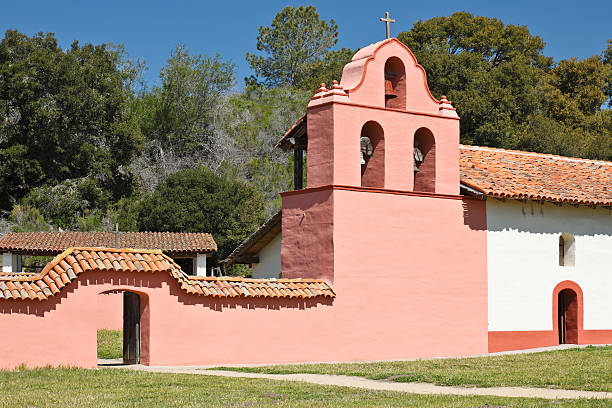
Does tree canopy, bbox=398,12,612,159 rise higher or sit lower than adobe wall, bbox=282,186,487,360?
higher

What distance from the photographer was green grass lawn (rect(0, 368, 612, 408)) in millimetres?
11359

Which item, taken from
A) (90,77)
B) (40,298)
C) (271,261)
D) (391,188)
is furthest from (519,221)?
(90,77)

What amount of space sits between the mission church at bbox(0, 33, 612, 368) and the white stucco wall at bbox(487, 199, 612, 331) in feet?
0.12

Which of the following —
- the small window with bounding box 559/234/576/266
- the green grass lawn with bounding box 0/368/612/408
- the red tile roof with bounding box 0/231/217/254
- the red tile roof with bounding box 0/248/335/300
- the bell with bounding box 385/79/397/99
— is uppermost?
the bell with bounding box 385/79/397/99

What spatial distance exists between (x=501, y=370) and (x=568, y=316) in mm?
8224

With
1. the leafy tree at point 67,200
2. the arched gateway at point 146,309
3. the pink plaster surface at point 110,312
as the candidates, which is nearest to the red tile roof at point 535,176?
the arched gateway at point 146,309

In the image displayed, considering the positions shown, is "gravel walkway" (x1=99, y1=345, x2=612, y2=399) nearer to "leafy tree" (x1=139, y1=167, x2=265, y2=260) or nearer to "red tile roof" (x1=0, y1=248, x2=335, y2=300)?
"red tile roof" (x1=0, y1=248, x2=335, y2=300)

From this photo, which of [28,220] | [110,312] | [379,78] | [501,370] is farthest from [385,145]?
[28,220]

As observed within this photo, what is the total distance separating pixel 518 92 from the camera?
1998 inches

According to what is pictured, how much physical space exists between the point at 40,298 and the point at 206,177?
25844 millimetres

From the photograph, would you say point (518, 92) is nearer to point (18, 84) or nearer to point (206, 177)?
point (206, 177)

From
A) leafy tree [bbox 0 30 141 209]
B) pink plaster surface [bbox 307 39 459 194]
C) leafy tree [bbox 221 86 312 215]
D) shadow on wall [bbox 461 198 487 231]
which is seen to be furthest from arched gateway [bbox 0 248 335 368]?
leafy tree [bbox 0 30 141 209]

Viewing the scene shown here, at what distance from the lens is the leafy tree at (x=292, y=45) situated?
62.4 meters

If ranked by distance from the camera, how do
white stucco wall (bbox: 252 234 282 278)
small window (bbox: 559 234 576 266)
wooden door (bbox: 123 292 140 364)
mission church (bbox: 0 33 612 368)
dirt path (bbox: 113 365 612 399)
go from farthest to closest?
1. white stucco wall (bbox: 252 234 282 278)
2. small window (bbox: 559 234 576 266)
3. wooden door (bbox: 123 292 140 364)
4. mission church (bbox: 0 33 612 368)
5. dirt path (bbox: 113 365 612 399)
